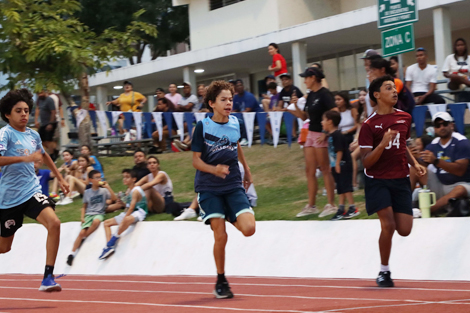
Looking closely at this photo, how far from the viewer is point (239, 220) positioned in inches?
283

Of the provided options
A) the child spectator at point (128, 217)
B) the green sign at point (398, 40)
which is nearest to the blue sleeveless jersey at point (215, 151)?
the green sign at point (398, 40)

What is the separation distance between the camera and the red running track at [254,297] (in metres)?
6.26

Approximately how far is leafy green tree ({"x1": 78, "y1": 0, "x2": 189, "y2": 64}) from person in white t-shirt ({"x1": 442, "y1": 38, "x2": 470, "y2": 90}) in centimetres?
2635

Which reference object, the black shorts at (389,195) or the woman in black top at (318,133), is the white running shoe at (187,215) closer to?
the woman in black top at (318,133)

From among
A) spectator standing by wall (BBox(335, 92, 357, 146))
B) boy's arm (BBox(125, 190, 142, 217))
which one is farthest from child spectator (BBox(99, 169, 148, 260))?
spectator standing by wall (BBox(335, 92, 357, 146))

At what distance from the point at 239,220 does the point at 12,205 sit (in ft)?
7.63

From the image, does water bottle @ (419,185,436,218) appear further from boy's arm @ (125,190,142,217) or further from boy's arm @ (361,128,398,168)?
boy's arm @ (125,190,142,217)

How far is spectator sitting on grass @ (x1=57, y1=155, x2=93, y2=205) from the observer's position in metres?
16.6

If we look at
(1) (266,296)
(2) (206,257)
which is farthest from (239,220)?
(2) (206,257)

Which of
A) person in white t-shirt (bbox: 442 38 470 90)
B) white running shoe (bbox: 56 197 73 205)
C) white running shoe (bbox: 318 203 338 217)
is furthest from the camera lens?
white running shoe (bbox: 56 197 73 205)

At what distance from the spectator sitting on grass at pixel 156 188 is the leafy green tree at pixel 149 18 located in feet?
84.6

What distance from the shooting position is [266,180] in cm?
1609

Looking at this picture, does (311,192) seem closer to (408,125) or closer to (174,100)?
(408,125)

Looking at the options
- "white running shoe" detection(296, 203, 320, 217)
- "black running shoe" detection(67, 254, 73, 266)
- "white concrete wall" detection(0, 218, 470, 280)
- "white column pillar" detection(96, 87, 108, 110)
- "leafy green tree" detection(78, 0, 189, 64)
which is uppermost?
"leafy green tree" detection(78, 0, 189, 64)
